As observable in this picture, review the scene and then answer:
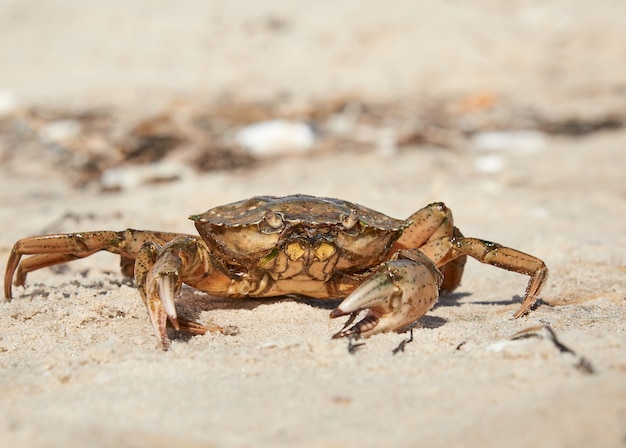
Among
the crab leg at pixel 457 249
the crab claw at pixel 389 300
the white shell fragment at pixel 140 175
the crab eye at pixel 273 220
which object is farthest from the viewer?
the white shell fragment at pixel 140 175

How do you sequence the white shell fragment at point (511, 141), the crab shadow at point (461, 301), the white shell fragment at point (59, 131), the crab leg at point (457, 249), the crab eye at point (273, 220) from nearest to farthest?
the crab eye at point (273, 220) < the crab leg at point (457, 249) < the crab shadow at point (461, 301) < the white shell fragment at point (59, 131) < the white shell fragment at point (511, 141)

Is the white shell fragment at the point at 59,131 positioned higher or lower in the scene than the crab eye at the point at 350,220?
higher

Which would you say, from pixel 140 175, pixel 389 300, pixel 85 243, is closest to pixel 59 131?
pixel 140 175

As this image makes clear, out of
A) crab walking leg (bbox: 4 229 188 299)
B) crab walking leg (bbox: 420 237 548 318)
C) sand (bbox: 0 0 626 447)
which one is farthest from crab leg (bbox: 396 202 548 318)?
crab walking leg (bbox: 4 229 188 299)

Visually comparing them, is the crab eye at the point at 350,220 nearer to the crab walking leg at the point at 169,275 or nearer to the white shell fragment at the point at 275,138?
the crab walking leg at the point at 169,275

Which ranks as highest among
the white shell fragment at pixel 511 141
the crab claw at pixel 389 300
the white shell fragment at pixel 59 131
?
the white shell fragment at pixel 59 131

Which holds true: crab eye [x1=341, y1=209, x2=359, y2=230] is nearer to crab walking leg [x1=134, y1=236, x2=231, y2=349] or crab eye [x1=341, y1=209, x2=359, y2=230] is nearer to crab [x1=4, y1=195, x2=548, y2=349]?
crab [x1=4, y1=195, x2=548, y2=349]

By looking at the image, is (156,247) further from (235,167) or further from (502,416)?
(235,167)

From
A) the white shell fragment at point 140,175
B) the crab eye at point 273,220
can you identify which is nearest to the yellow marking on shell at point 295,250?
the crab eye at point 273,220
